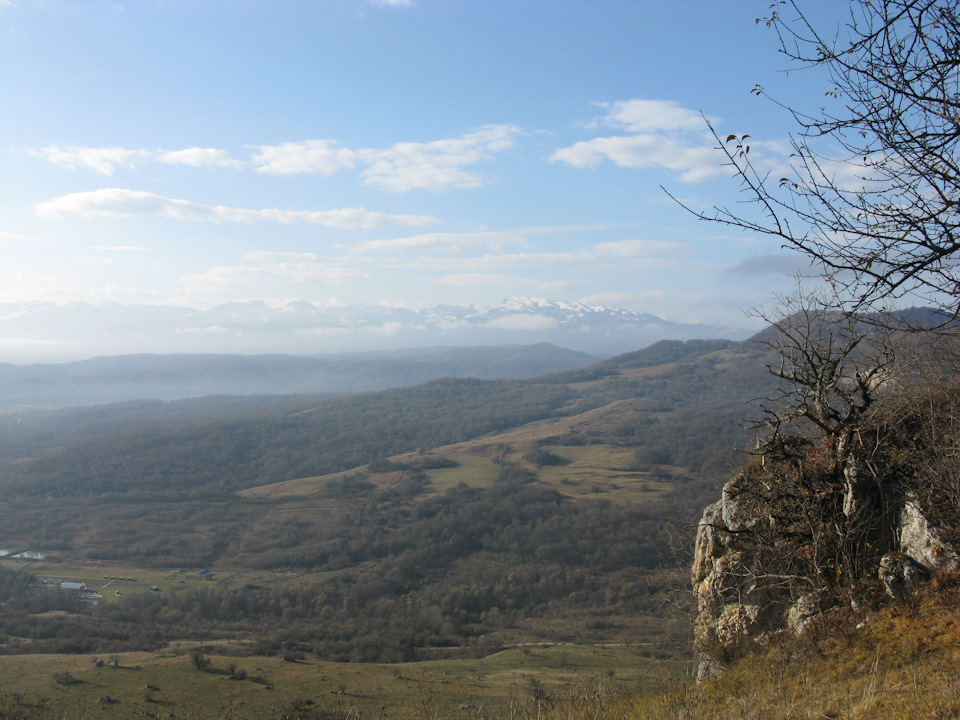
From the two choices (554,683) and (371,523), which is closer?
(554,683)

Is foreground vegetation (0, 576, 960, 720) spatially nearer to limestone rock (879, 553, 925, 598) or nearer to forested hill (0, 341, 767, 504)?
limestone rock (879, 553, 925, 598)

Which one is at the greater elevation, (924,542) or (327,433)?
(924,542)

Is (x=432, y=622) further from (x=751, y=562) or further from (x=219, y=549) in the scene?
(x=751, y=562)

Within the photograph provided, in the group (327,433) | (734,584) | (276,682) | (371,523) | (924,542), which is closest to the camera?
(924,542)

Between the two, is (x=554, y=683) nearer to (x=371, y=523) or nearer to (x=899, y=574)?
(x=899, y=574)

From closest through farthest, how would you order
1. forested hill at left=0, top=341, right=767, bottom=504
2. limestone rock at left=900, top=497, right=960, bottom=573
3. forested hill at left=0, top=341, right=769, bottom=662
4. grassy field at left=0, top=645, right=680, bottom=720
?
limestone rock at left=900, top=497, right=960, bottom=573
grassy field at left=0, top=645, right=680, bottom=720
forested hill at left=0, top=341, right=769, bottom=662
forested hill at left=0, top=341, right=767, bottom=504

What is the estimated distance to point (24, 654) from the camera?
3922 centimetres

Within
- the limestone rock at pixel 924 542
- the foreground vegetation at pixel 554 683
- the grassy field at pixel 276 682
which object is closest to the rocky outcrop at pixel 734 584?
the foreground vegetation at pixel 554 683

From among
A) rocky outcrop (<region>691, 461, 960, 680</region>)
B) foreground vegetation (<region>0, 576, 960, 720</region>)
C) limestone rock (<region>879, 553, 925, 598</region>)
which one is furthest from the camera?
rocky outcrop (<region>691, 461, 960, 680</region>)

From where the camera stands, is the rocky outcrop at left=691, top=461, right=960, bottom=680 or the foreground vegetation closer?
the foreground vegetation

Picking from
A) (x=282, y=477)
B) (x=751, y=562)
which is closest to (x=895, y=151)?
(x=751, y=562)

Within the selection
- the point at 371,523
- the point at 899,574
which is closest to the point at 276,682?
the point at 899,574

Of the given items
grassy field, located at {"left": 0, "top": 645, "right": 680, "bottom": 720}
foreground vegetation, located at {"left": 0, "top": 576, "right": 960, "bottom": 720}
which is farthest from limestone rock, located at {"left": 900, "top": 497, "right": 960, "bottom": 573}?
grassy field, located at {"left": 0, "top": 645, "right": 680, "bottom": 720}

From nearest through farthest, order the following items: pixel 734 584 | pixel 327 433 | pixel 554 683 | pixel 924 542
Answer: pixel 924 542 → pixel 734 584 → pixel 554 683 → pixel 327 433
